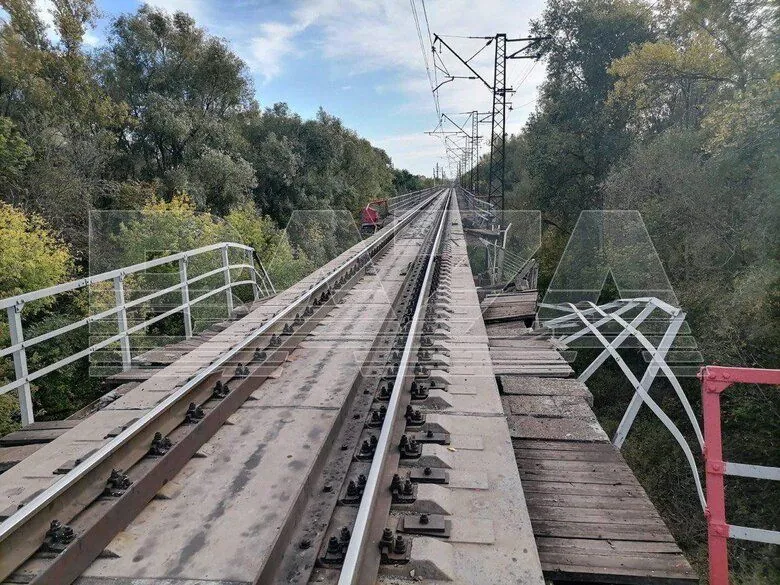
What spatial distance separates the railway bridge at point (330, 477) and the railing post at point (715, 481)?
0.18 metres

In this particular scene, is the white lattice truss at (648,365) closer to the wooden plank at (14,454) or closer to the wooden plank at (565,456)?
the wooden plank at (565,456)

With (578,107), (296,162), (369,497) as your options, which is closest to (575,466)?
(369,497)

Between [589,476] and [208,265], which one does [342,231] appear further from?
[589,476]

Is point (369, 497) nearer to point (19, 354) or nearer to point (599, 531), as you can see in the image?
point (599, 531)

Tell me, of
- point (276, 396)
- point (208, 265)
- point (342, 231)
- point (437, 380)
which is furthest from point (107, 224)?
point (437, 380)

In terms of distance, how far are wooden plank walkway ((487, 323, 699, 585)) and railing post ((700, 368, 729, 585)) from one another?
0.20m

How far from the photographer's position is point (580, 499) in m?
2.61

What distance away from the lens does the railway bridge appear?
2080mm

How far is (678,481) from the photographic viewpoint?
8438 mm

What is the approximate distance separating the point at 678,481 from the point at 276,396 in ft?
25.3

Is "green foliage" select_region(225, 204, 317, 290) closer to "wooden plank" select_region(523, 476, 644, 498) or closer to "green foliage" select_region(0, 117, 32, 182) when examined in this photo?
"green foliage" select_region(0, 117, 32, 182)

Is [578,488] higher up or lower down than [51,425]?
lower down

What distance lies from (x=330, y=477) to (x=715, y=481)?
1.87 m

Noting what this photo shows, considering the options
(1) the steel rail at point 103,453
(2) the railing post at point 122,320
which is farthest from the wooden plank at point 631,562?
(2) the railing post at point 122,320
